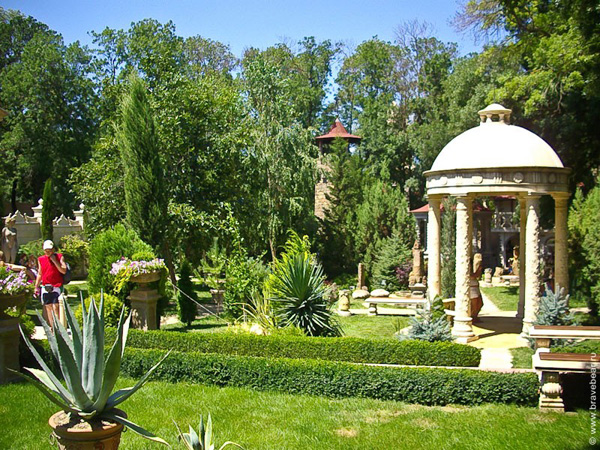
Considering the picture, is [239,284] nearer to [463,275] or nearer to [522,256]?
[463,275]

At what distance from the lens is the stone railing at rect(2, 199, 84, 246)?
25922 millimetres

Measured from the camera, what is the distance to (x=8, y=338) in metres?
8.94

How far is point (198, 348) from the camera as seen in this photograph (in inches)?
408

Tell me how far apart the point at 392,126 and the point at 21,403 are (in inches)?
1481

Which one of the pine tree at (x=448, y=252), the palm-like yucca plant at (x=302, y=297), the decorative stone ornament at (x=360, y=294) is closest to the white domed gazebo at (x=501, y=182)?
the palm-like yucca plant at (x=302, y=297)

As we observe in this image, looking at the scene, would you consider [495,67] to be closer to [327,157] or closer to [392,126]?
[327,157]

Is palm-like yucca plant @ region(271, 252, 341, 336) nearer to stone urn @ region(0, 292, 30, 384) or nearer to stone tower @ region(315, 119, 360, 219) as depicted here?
stone urn @ region(0, 292, 30, 384)

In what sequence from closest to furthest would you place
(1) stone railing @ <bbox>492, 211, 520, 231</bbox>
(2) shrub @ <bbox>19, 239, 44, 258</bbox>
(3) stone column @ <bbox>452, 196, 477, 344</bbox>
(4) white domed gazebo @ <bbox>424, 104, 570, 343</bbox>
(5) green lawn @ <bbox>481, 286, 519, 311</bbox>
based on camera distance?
(4) white domed gazebo @ <bbox>424, 104, 570, 343</bbox>
(3) stone column @ <bbox>452, 196, 477, 344</bbox>
(5) green lawn @ <bbox>481, 286, 519, 311</bbox>
(2) shrub @ <bbox>19, 239, 44, 258</bbox>
(1) stone railing @ <bbox>492, 211, 520, 231</bbox>

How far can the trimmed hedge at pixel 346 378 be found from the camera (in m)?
8.44

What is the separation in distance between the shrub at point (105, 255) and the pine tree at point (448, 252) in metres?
11.3

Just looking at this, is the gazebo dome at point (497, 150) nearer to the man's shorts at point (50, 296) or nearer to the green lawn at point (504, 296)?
the green lawn at point (504, 296)

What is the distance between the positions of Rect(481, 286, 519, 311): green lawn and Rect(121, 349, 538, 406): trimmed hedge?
415 inches

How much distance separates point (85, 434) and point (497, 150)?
10.2 meters

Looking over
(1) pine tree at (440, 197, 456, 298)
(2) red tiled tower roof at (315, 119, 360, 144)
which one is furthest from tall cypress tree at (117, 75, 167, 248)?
(2) red tiled tower roof at (315, 119, 360, 144)
